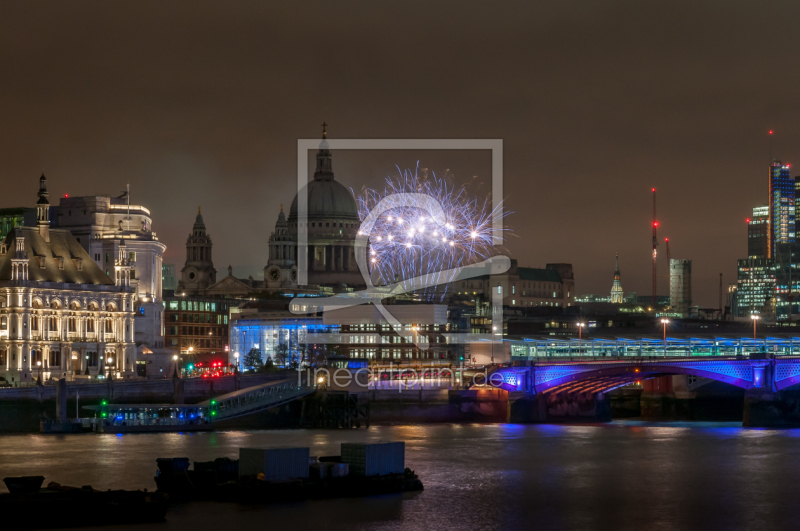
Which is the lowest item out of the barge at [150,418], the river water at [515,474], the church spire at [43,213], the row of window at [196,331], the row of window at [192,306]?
the river water at [515,474]

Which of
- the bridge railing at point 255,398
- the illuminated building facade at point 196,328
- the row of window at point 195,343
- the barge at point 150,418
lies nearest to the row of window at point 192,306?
the illuminated building facade at point 196,328

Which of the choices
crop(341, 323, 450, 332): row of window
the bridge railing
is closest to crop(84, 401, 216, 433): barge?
the bridge railing

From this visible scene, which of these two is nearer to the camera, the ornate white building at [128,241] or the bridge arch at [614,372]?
the bridge arch at [614,372]

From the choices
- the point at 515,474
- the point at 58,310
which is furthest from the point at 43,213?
the point at 515,474

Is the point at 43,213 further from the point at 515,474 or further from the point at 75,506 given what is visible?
the point at 75,506

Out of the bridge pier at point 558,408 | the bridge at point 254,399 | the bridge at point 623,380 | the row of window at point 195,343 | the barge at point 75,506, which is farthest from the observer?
the row of window at point 195,343

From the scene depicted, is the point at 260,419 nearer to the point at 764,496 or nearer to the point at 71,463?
the point at 71,463

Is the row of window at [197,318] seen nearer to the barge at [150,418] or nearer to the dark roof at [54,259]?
the dark roof at [54,259]

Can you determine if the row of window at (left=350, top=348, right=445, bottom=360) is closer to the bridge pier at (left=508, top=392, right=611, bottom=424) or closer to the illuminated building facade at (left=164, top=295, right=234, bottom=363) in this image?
the illuminated building facade at (left=164, top=295, right=234, bottom=363)
